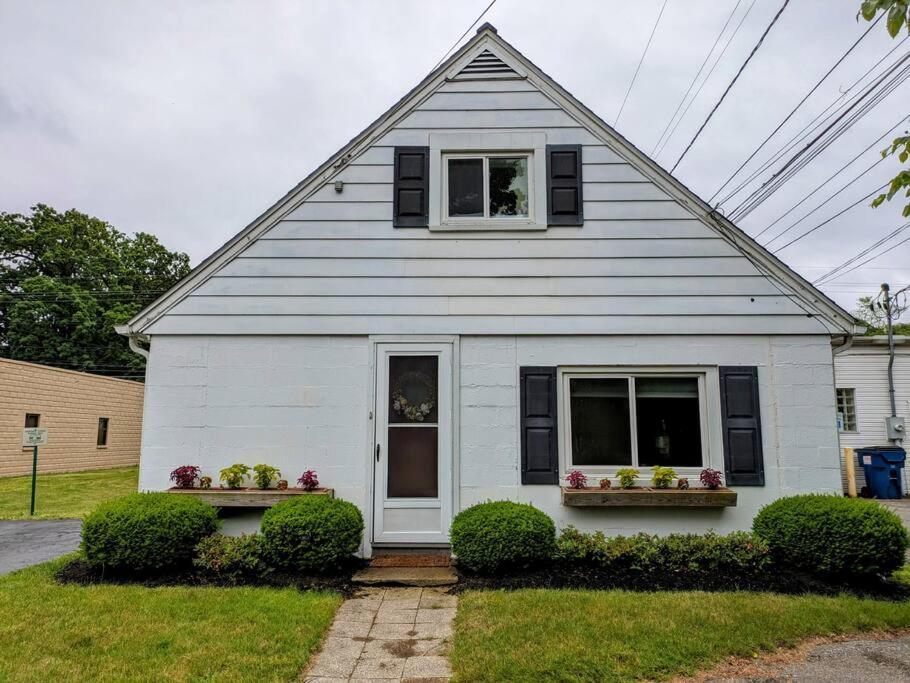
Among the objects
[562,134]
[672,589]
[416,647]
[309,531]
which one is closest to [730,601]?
[672,589]

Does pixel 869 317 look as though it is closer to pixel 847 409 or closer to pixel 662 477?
pixel 847 409

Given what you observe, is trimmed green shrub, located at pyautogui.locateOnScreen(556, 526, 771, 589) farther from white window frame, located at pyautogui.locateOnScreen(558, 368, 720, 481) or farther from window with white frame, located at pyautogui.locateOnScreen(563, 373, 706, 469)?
window with white frame, located at pyautogui.locateOnScreen(563, 373, 706, 469)

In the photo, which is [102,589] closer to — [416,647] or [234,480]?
[234,480]

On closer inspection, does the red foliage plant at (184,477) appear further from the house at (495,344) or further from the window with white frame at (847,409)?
the window with white frame at (847,409)

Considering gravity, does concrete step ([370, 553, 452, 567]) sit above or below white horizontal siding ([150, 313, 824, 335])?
below

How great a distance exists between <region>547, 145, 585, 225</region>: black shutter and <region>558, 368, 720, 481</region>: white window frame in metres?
1.77

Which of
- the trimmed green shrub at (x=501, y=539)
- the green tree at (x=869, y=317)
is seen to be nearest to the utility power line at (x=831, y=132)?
the trimmed green shrub at (x=501, y=539)

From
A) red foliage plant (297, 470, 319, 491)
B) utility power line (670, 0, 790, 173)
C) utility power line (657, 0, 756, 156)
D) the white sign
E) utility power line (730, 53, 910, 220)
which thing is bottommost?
red foliage plant (297, 470, 319, 491)

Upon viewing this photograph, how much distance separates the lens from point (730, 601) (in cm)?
462

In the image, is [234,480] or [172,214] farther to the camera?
[172,214]

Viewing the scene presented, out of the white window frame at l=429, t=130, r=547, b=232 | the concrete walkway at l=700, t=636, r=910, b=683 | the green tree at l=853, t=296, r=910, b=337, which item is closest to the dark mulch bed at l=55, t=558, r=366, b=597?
the concrete walkway at l=700, t=636, r=910, b=683

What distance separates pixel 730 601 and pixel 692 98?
6956 millimetres

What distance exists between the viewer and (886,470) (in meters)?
12.8

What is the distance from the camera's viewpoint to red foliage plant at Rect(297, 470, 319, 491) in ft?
19.7
